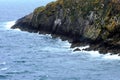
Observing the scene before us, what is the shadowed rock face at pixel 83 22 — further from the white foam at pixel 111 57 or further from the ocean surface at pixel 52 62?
the ocean surface at pixel 52 62

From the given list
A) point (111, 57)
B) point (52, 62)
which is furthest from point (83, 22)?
point (52, 62)

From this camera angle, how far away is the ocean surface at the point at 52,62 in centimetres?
8588

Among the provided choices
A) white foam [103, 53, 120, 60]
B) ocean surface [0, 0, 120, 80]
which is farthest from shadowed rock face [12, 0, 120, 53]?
ocean surface [0, 0, 120, 80]

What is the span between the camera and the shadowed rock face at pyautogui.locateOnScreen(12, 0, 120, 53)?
106875 mm

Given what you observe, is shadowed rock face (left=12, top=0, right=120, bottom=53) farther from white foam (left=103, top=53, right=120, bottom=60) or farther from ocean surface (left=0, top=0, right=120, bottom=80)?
ocean surface (left=0, top=0, right=120, bottom=80)

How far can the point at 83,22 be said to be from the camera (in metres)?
121

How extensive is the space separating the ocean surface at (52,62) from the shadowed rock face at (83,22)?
3875mm

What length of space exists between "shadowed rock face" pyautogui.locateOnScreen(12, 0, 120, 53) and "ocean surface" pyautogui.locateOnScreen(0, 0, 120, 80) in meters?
3.88

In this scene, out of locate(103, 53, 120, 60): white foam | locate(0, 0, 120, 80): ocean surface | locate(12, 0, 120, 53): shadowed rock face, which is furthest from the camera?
locate(12, 0, 120, 53): shadowed rock face

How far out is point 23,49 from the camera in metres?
116

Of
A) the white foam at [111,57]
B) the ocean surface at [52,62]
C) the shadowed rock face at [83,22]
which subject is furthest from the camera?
the shadowed rock face at [83,22]

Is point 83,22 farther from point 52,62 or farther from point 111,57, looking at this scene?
point 52,62

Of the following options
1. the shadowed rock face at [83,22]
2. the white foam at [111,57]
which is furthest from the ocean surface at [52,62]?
the shadowed rock face at [83,22]

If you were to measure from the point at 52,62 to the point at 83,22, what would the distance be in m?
25.7
